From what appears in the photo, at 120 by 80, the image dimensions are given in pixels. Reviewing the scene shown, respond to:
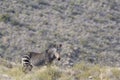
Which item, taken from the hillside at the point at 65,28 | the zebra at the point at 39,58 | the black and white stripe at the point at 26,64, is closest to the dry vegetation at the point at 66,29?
the hillside at the point at 65,28

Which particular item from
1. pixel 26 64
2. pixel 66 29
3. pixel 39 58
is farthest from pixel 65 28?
pixel 26 64

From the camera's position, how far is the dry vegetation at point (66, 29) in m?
29.1

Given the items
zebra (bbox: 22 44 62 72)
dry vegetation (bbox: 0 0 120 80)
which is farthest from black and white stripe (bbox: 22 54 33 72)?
dry vegetation (bbox: 0 0 120 80)

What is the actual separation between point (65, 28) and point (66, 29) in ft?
0.81

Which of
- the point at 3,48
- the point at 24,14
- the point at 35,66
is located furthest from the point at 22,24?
the point at 35,66

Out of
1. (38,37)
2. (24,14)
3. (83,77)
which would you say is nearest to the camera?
(83,77)

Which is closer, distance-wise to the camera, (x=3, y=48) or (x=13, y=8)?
(x=3, y=48)

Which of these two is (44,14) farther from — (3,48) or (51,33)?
(3,48)

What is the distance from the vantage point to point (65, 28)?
108ft

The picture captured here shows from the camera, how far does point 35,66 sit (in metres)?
12.8

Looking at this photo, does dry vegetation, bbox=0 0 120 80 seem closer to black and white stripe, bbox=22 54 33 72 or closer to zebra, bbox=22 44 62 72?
zebra, bbox=22 44 62 72

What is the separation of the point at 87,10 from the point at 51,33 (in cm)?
635

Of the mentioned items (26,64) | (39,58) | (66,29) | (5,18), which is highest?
(39,58)

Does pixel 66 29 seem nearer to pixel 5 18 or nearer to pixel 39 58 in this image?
pixel 5 18
